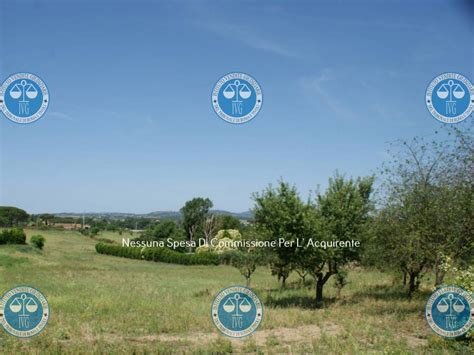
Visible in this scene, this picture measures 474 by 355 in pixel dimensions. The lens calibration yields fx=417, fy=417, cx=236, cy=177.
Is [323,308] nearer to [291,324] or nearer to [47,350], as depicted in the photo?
[291,324]

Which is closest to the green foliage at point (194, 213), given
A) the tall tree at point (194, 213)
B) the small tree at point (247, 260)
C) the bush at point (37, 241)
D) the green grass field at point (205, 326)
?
A: the tall tree at point (194, 213)

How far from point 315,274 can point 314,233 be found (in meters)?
3.13

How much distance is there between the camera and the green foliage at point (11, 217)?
63766 millimetres

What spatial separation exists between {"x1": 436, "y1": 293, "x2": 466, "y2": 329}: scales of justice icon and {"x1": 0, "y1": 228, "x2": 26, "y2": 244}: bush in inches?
2048

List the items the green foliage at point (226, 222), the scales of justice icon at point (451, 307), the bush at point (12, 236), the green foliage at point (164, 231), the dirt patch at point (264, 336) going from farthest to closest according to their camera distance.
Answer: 1. the green foliage at point (226, 222)
2. the green foliage at point (164, 231)
3. the bush at point (12, 236)
4. the scales of justice icon at point (451, 307)
5. the dirt patch at point (264, 336)

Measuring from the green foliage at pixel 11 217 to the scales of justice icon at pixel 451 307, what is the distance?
205 feet

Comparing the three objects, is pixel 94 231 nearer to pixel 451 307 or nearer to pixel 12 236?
pixel 12 236

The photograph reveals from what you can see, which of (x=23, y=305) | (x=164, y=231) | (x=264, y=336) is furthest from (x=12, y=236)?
(x=264, y=336)

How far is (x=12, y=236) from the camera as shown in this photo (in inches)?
2077

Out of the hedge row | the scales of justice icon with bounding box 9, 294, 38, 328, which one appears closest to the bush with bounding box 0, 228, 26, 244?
the hedge row

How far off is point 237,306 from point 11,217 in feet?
219

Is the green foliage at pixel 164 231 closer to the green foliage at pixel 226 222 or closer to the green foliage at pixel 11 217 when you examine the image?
the green foliage at pixel 226 222

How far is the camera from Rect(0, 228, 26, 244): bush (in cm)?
5194

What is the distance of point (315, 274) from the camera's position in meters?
21.3
